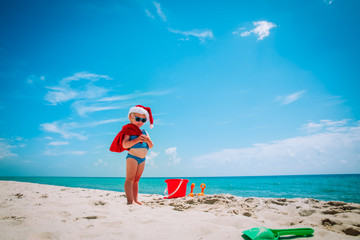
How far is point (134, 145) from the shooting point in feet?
12.6

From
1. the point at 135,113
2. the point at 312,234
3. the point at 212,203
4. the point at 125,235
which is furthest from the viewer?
the point at 135,113

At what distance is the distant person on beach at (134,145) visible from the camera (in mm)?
3738

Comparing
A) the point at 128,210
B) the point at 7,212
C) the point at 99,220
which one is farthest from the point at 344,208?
the point at 7,212

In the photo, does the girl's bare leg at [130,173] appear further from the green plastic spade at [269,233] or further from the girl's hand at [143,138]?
the green plastic spade at [269,233]

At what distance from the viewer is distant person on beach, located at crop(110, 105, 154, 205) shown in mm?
3738

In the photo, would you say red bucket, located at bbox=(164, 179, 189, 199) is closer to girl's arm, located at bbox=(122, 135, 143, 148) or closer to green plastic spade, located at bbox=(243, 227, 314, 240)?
girl's arm, located at bbox=(122, 135, 143, 148)

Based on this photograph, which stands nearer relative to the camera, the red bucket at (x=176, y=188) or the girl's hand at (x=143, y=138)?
the girl's hand at (x=143, y=138)

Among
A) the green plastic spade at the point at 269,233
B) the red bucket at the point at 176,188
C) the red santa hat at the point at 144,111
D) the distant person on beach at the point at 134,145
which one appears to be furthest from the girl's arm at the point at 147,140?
the green plastic spade at the point at 269,233

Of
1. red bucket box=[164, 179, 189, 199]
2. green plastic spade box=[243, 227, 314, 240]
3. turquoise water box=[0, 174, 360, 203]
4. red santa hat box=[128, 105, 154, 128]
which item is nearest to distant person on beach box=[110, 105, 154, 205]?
red santa hat box=[128, 105, 154, 128]

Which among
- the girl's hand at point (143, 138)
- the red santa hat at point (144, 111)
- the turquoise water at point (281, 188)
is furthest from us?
the turquoise water at point (281, 188)

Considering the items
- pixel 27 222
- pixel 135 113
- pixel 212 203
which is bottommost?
pixel 212 203

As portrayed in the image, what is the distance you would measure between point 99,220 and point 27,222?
2.32ft

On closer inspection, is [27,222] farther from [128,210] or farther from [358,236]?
[358,236]

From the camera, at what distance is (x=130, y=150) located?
3.85 metres
